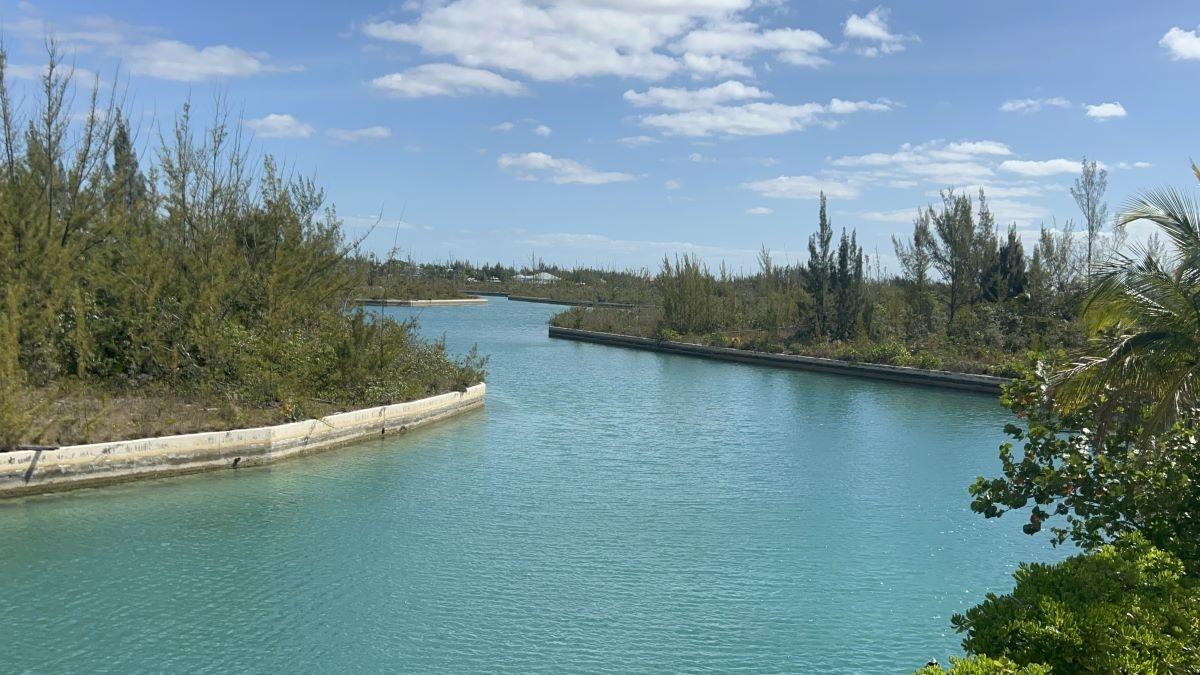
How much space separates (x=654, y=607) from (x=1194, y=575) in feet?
12.0

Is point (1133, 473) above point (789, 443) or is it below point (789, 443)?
above

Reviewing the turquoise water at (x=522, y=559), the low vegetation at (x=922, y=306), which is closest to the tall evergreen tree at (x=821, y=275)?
the low vegetation at (x=922, y=306)

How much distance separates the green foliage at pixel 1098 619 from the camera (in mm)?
3826

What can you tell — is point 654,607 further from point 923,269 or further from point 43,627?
point 923,269

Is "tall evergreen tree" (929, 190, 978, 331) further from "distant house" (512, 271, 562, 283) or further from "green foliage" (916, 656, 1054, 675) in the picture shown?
"distant house" (512, 271, 562, 283)

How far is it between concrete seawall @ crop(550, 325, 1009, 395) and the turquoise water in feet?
23.5

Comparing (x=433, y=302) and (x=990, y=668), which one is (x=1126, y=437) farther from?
(x=433, y=302)

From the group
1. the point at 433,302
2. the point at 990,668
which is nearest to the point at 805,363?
the point at 990,668

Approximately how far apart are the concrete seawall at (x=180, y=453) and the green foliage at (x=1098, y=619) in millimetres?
9335

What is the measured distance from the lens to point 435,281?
67.8 meters

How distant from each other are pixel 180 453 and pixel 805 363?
19.4 metres

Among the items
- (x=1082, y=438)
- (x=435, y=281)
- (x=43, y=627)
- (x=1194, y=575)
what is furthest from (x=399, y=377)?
(x=435, y=281)

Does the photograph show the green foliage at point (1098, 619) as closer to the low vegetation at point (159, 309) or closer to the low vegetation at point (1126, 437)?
the low vegetation at point (1126, 437)

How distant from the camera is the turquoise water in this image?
6031 millimetres
